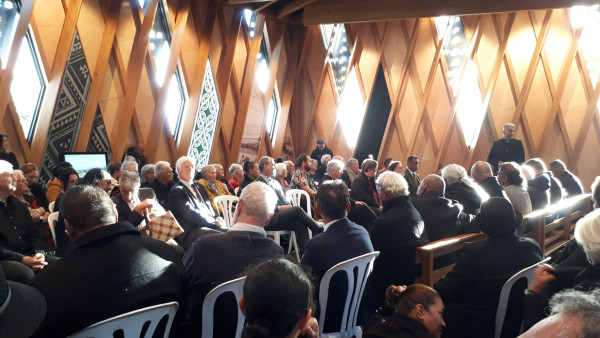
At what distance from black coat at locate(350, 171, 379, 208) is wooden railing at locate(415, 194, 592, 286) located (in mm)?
1846

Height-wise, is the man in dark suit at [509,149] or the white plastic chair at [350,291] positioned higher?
the man in dark suit at [509,149]

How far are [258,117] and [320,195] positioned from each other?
7826mm

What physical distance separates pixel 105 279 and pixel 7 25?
657cm

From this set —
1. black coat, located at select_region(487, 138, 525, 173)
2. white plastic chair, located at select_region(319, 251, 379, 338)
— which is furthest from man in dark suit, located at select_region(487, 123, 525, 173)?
white plastic chair, located at select_region(319, 251, 379, 338)

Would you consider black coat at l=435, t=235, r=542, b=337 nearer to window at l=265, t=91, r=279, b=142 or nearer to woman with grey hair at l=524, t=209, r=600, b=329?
woman with grey hair at l=524, t=209, r=600, b=329

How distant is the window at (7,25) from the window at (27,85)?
0.54 feet

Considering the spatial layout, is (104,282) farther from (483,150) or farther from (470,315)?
(483,150)

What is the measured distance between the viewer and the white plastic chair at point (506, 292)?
245 centimetres

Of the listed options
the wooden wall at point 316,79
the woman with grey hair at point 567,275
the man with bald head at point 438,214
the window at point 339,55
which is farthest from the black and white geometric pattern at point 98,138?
the woman with grey hair at point 567,275

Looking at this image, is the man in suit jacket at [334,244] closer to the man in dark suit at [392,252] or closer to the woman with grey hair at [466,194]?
the man in dark suit at [392,252]

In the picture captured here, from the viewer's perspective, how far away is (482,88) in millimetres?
10578

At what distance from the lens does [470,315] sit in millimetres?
2590

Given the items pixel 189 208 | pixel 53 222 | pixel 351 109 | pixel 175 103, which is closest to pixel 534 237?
pixel 189 208

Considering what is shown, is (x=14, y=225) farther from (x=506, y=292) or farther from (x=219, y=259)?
(x=506, y=292)
